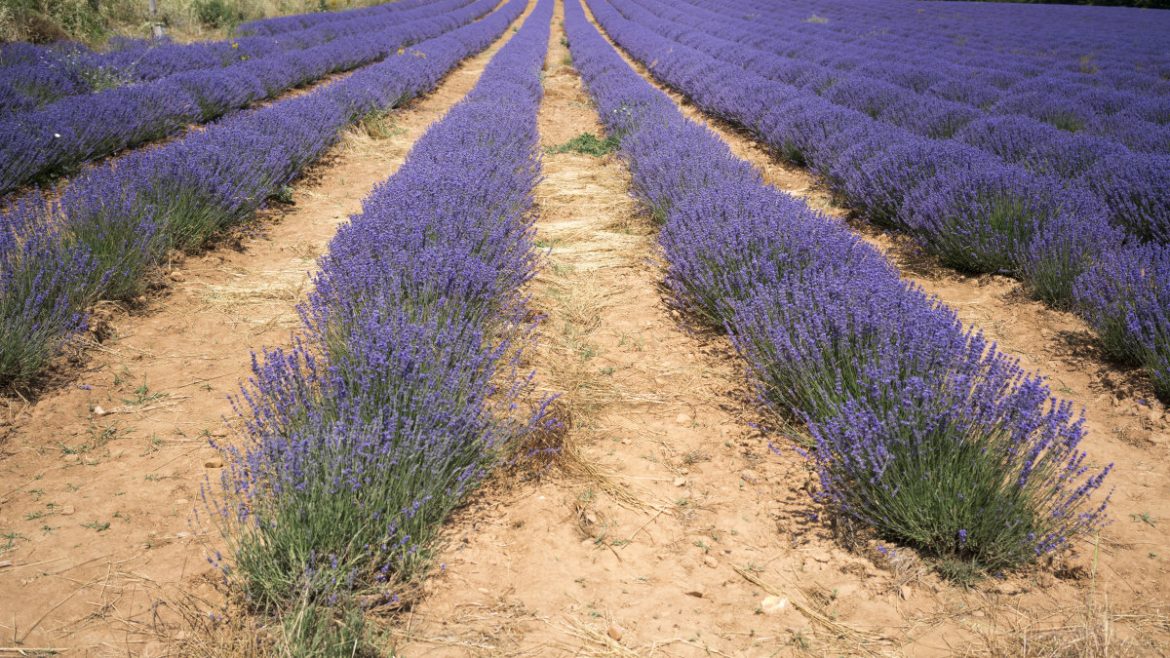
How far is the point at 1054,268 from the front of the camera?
386cm

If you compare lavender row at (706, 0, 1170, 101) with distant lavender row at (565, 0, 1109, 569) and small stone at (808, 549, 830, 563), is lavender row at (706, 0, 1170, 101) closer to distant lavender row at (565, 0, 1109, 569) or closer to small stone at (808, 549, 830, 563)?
distant lavender row at (565, 0, 1109, 569)

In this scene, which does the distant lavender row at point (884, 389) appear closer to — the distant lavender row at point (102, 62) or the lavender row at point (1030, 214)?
the lavender row at point (1030, 214)

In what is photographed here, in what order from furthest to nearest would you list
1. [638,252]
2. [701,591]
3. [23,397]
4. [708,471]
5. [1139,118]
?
[1139,118]
[638,252]
[23,397]
[708,471]
[701,591]

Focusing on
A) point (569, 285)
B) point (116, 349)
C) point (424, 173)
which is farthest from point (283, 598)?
point (424, 173)

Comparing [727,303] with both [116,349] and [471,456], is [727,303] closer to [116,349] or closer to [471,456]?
[471,456]

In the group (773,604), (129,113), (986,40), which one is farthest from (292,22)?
(773,604)

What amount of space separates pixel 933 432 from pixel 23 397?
3.28m

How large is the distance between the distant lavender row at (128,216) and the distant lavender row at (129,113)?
698mm

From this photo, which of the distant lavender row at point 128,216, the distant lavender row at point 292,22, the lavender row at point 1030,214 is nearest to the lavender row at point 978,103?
the lavender row at point 1030,214

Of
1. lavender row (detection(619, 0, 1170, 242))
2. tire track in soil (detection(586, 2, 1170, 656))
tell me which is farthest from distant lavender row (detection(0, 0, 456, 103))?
tire track in soil (detection(586, 2, 1170, 656))

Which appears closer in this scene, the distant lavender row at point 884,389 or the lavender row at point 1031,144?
the distant lavender row at point 884,389

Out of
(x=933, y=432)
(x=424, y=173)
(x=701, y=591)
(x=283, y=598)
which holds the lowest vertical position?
(x=701, y=591)

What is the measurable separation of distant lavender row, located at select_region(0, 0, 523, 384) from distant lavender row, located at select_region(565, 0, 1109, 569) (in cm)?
284

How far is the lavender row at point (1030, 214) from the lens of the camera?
10.7ft
